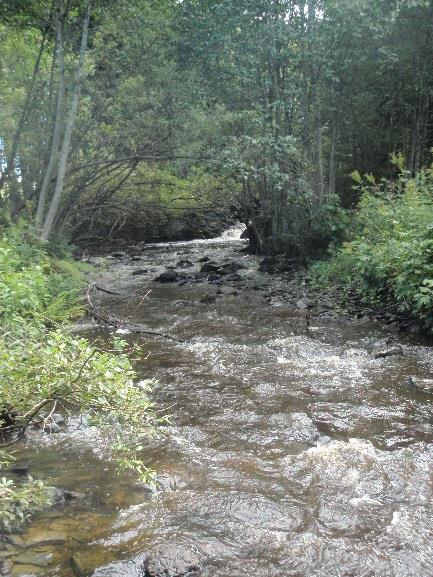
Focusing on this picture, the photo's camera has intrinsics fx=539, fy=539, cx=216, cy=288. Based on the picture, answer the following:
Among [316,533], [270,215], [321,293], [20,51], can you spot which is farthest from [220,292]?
[316,533]

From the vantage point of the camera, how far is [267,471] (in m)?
5.25

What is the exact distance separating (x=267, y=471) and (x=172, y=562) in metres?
1.66

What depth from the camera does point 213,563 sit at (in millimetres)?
3873

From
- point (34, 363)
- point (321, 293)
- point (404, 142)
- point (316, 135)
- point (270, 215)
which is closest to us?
point (34, 363)

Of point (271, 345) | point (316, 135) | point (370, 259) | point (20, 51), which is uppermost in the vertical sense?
point (20, 51)

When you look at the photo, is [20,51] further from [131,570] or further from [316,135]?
[131,570]

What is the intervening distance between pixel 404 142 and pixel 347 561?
22.1m

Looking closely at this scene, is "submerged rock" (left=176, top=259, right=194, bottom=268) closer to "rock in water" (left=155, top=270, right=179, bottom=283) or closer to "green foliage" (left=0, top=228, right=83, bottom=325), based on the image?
"rock in water" (left=155, top=270, right=179, bottom=283)

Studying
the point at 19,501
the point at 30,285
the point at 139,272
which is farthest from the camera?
the point at 139,272

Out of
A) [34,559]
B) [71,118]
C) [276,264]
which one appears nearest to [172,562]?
[34,559]

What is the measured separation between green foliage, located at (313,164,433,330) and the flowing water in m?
1.05

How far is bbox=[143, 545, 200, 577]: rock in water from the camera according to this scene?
3.72 m

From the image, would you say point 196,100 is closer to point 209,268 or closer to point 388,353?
point 209,268

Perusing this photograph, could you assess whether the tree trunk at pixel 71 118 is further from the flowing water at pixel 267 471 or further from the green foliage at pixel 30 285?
the flowing water at pixel 267 471
